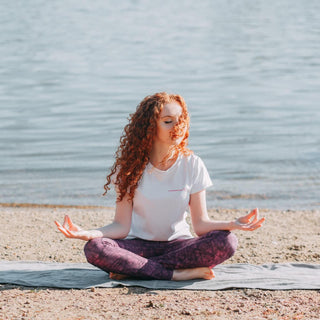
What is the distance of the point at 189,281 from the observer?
4.70 m

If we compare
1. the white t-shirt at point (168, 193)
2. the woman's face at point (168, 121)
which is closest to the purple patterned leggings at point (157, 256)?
the white t-shirt at point (168, 193)

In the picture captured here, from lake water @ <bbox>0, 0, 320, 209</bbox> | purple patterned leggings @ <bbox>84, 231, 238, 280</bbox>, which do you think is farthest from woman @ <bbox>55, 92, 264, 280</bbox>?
lake water @ <bbox>0, 0, 320, 209</bbox>

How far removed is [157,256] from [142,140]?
869 mm

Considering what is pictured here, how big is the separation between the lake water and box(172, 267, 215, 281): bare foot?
383 cm

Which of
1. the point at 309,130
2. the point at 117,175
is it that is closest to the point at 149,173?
the point at 117,175

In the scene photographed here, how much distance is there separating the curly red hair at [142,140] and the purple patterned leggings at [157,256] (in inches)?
15.1

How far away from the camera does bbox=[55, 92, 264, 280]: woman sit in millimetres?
4617

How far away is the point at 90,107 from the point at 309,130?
5.08 metres

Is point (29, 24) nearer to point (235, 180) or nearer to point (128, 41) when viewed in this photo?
point (128, 41)

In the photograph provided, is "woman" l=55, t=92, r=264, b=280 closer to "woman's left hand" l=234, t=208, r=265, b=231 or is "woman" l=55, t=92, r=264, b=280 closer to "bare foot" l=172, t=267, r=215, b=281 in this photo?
"bare foot" l=172, t=267, r=215, b=281

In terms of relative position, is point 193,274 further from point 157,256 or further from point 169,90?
A: point 169,90

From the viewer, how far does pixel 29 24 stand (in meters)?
34.7

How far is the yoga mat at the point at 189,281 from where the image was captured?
458 cm

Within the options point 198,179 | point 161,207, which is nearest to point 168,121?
point 198,179
